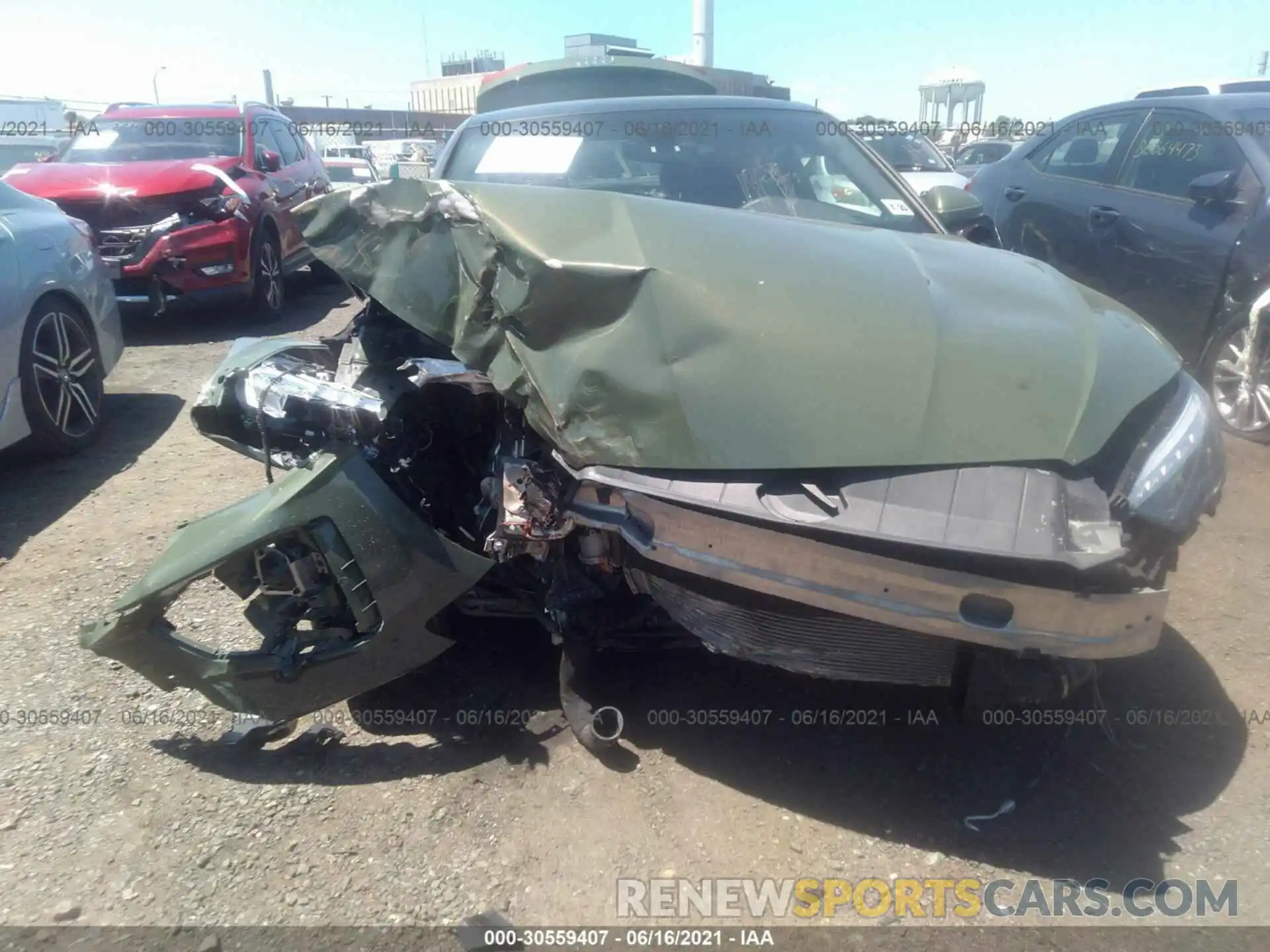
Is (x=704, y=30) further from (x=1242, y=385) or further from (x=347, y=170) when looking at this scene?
(x=1242, y=385)

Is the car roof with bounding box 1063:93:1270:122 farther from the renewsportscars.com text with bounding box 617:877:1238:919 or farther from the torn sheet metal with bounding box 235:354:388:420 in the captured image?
the torn sheet metal with bounding box 235:354:388:420

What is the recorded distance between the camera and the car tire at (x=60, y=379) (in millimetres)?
4527

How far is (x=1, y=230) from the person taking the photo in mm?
4531

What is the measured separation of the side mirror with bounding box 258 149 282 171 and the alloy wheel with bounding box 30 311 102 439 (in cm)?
405

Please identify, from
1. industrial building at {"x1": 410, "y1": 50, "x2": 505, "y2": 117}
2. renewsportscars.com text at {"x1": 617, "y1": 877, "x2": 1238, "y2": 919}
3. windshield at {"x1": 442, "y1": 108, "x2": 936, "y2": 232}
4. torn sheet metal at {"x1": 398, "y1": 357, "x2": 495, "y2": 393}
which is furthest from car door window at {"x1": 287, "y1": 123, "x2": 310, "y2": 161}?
industrial building at {"x1": 410, "y1": 50, "x2": 505, "y2": 117}

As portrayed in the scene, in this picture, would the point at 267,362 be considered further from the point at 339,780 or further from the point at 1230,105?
the point at 1230,105

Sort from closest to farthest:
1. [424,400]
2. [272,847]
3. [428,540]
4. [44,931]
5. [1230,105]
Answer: [44,931] < [272,847] < [428,540] < [424,400] < [1230,105]

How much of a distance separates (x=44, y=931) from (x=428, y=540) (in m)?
1.20

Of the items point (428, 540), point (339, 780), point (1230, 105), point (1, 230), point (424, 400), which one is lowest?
point (339, 780)

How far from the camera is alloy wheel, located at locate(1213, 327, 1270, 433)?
16.1 feet

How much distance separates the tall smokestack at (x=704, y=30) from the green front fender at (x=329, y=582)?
1664 centimetres

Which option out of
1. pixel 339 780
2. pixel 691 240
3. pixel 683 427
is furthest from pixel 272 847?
pixel 691 240

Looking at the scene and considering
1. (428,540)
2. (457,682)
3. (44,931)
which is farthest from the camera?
(457,682)

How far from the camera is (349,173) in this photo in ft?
59.8
